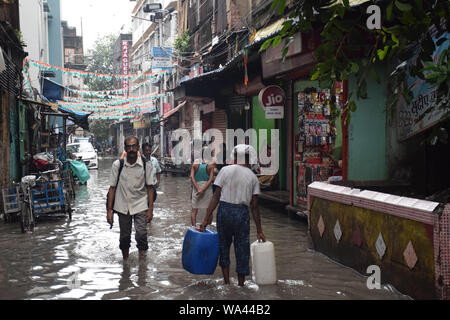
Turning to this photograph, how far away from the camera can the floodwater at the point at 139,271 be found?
5.41 m

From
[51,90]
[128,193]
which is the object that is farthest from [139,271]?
[51,90]

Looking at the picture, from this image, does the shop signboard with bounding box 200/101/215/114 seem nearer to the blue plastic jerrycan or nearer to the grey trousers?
the grey trousers

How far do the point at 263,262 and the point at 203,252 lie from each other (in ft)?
2.34

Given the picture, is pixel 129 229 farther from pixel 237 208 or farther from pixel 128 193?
pixel 237 208

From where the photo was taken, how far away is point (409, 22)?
3.58m

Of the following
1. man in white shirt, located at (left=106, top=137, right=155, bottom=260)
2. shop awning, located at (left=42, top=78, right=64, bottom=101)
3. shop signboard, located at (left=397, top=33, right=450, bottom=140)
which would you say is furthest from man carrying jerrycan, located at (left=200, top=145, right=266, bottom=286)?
shop awning, located at (left=42, top=78, right=64, bottom=101)

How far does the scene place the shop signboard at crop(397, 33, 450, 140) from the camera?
6.90m

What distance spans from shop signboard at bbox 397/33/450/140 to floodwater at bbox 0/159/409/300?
99.7 inches

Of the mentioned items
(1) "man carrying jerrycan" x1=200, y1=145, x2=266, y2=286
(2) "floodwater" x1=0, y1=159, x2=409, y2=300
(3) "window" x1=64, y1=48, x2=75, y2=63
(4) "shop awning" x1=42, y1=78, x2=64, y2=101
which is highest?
(3) "window" x1=64, y1=48, x2=75, y2=63

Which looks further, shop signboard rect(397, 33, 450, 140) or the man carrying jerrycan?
shop signboard rect(397, 33, 450, 140)

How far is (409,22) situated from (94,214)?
9.56m

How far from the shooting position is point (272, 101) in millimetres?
11914

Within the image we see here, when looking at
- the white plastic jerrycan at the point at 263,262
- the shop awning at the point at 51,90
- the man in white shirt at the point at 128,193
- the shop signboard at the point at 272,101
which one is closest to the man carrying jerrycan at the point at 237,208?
the white plastic jerrycan at the point at 263,262
